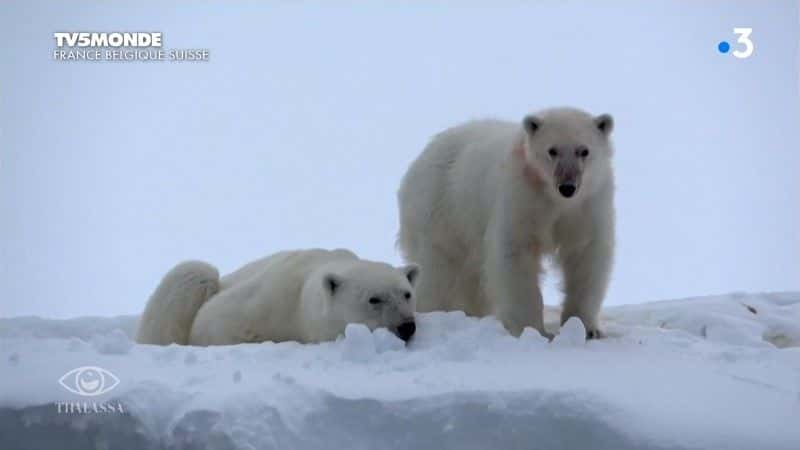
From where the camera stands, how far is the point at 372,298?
6715mm

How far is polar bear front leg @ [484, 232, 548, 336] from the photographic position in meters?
7.12

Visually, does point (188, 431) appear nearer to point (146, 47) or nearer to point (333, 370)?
point (333, 370)

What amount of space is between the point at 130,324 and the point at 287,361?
361cm

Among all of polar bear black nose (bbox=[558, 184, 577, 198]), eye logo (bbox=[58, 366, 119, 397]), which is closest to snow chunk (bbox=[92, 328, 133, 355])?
eye logo (bbox=[58, 366, 119, 397])

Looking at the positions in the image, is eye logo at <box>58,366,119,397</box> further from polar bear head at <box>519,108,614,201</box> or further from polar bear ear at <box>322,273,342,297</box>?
polar bear head at <box>519,108,614,201</box>

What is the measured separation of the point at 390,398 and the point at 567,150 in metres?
2.43

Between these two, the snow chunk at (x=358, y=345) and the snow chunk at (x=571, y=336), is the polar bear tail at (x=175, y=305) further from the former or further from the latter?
the snow chunk at (x=571, y=336)

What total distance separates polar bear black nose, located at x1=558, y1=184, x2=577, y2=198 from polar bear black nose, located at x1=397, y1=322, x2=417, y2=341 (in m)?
1.13

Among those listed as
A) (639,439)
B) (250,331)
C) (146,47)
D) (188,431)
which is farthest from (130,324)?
(639,439)

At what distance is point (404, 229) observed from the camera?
337 inches

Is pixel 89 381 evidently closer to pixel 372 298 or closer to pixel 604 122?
pixel 372 298

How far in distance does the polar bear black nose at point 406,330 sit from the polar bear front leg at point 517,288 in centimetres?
91

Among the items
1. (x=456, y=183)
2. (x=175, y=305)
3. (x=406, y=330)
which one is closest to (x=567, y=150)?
(x=456, y=183)

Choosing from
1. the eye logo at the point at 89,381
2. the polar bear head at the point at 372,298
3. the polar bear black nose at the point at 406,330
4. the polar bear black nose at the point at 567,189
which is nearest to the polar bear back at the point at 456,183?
the polar bear black nose at the point at 567,189
